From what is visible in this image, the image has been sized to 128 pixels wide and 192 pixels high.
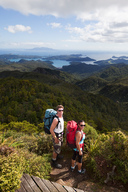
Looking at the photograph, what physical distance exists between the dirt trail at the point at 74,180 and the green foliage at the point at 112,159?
0.97 feet

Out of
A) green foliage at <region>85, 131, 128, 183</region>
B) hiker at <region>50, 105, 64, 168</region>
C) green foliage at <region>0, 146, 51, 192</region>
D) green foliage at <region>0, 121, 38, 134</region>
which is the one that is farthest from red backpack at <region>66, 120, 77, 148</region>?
green foliage at <region>0, 121, 38, 134</region>

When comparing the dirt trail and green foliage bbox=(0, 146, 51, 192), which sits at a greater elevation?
green foliage bbox=(0, 146, 51, 192)

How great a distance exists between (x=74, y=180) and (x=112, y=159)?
1612 millimetres

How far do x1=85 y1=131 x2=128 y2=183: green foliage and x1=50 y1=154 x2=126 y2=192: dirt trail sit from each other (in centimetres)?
29

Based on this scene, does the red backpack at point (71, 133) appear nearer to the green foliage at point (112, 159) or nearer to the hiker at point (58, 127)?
the hiker at point (58, 127)

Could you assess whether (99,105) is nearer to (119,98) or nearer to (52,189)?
(119,98)

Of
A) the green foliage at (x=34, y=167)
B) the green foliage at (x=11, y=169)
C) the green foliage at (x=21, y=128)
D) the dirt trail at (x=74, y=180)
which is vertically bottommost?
the green foliage at (x=21, y=128)

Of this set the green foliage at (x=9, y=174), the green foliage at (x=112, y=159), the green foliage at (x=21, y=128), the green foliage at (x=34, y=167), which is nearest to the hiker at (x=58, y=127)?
the green foliage at (x=34, y=167)

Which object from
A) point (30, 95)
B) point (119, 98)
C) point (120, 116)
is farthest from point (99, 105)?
point (30, 95)

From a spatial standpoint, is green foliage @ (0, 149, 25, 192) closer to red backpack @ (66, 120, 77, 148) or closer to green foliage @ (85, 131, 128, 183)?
red backpack @ (66, 120, 77, 148)

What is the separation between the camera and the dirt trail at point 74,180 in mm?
3875

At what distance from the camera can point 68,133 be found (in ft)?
14.5

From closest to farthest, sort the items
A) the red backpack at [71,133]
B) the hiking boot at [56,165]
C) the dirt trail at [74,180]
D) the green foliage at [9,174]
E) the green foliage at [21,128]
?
the green foliage at [9,174]
the dirt trail at [74,180]
the red backpack at [71,133]
the hiking boot at [56,165]
the green foliage at [21,128]

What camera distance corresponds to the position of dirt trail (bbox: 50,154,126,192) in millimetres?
3875
